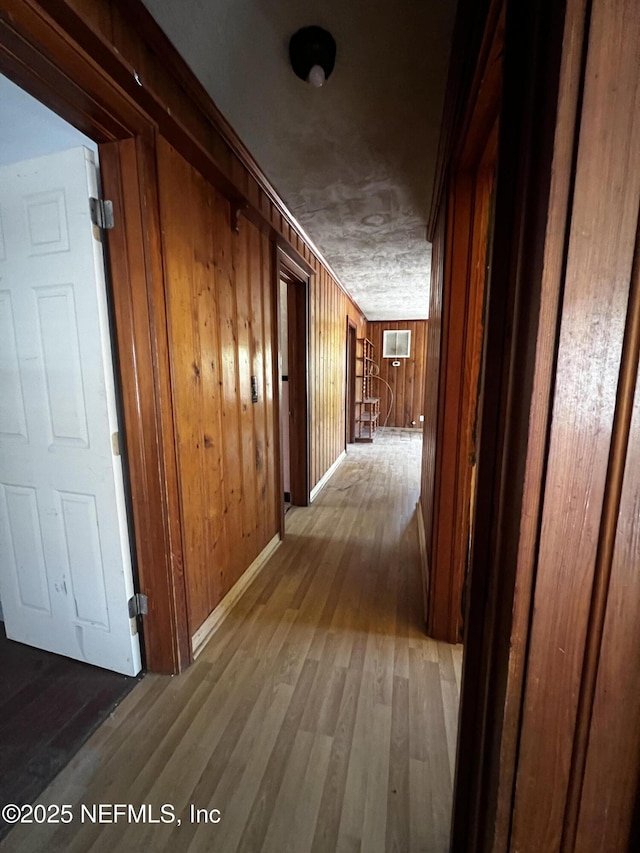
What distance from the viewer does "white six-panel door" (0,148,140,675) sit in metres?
1.30

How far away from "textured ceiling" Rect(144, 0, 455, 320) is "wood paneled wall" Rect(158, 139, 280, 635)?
1.09 ft

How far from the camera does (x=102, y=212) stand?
128cm

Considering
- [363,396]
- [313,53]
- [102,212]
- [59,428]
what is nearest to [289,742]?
[59,428]

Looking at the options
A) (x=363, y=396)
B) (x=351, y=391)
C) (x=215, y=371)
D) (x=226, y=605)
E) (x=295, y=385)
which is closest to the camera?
(x=215, y=371)

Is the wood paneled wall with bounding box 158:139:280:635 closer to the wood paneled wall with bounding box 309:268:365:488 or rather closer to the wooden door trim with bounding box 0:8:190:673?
the wooden door trim with bounding box 0:8:190:673

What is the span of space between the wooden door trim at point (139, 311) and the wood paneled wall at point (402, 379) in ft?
22.3

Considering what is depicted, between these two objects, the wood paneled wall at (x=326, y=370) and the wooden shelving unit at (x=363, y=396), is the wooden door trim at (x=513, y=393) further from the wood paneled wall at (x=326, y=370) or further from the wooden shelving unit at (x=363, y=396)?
the wooden shelving unit at (x=363, y=396)

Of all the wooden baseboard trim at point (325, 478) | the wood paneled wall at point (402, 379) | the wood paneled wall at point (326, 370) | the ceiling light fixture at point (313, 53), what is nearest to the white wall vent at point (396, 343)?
the wood paneled wall at point (402, 379)

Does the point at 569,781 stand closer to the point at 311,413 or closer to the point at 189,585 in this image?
the point at 189,585

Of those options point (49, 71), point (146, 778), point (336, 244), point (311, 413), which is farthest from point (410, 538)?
point (49, 71)

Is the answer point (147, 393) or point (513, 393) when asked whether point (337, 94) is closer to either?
point (147, 393)

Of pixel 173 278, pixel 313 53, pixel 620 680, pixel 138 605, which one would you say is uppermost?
pixel 313 53

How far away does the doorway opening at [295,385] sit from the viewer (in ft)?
10.4

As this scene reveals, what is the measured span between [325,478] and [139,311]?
10.5ft
